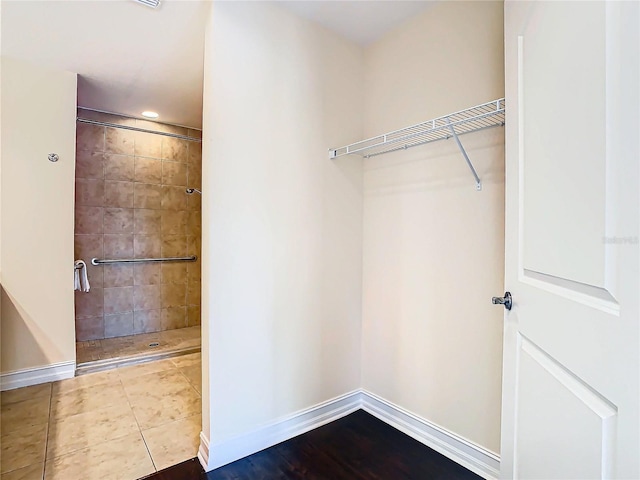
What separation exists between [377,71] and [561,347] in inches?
76.7

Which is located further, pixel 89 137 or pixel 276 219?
pixel 89 137

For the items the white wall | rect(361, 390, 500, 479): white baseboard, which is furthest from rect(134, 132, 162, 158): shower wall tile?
rect(361, 390, 500, 479): white baseboard

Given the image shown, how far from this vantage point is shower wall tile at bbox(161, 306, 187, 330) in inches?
158

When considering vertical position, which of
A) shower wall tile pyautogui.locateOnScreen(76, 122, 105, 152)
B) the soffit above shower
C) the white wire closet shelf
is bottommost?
the white wire closet shelf

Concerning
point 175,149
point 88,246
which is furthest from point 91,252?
point 175,149

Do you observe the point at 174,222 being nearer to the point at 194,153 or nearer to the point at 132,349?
the point at 194,153

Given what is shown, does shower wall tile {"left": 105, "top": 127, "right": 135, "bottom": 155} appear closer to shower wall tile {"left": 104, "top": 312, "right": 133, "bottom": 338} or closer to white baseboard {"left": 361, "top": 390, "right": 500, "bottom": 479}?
shower wall tile {"left": 104, "top": 312, "right": 133, "bottom": 338}

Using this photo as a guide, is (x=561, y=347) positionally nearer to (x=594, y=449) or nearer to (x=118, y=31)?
(x=594, y=449)

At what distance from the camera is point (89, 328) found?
358 cm

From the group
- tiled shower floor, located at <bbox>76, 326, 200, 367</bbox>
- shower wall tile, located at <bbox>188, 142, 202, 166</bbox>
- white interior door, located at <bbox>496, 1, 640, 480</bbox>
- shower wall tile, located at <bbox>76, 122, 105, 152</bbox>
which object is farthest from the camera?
shower wall tile, located at <bbox>188, 142, 202, 166</bbox>

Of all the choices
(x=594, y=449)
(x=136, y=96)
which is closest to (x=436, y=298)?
(x=594, y=449)

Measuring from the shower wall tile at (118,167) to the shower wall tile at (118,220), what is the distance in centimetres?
34

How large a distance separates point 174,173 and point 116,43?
1.94 metres

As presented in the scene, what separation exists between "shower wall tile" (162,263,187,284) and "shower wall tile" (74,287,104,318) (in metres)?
0.66
